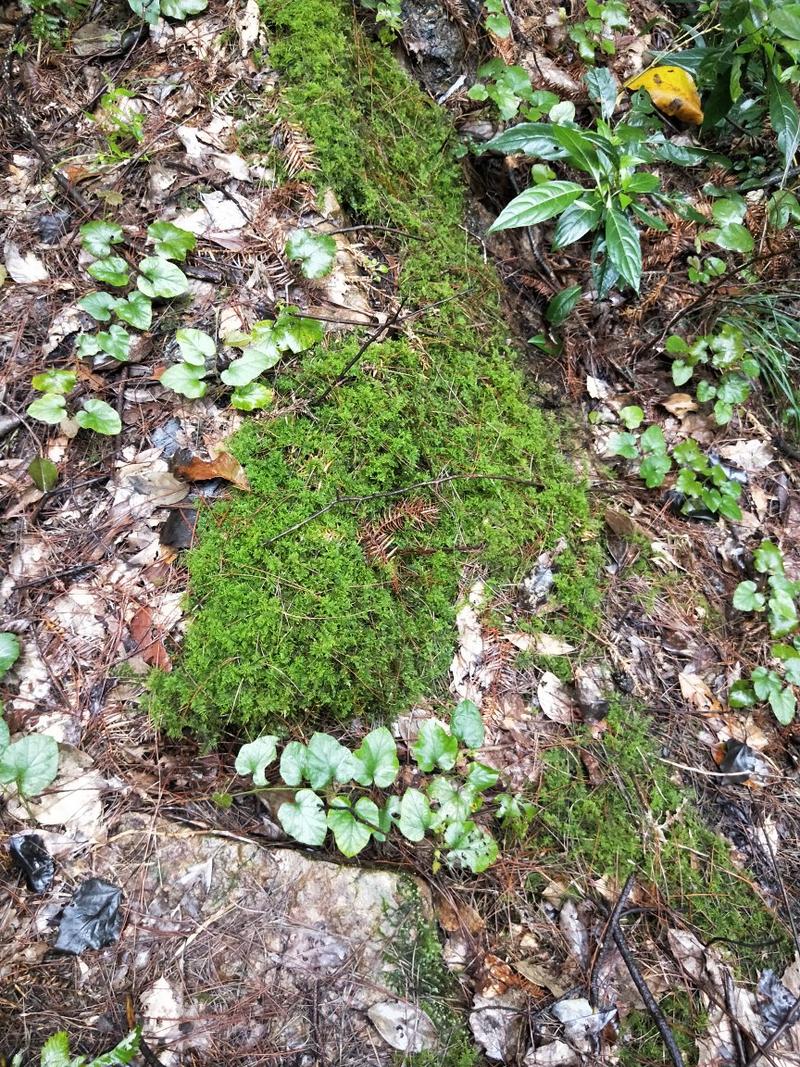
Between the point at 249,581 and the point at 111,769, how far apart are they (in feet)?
2.37

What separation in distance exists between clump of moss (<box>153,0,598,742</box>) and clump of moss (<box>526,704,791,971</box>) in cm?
57

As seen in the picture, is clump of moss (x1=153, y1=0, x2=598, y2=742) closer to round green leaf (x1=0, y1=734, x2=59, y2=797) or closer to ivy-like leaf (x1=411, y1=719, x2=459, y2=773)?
ivy-like leaf (x1=411, y1=719, x2=459, y2=773)

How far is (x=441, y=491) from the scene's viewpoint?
2387 millimetres

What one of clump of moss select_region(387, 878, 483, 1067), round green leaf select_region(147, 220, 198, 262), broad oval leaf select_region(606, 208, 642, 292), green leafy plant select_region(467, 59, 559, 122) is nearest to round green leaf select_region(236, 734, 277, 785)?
clump of moss select_region(387, 878, 483, 1067)

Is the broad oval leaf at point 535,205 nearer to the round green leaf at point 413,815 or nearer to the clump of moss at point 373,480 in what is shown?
the clump of moss at point 373,480

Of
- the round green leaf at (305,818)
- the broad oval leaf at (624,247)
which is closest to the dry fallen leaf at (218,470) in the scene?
the round green leaf at (305,818)

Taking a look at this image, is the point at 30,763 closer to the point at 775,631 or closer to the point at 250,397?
the point at 250,397

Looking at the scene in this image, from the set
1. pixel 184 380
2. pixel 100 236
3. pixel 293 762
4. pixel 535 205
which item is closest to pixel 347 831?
pixel 293 762

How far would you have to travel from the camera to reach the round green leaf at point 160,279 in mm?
2246

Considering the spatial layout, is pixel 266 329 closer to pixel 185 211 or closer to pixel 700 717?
pixel 185 211

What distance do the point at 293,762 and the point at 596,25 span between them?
12.9ft

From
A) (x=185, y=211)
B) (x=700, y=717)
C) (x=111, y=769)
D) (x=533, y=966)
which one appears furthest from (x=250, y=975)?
(x=185, y=211)

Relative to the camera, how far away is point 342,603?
6.70 feet

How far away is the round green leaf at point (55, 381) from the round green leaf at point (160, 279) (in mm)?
409
